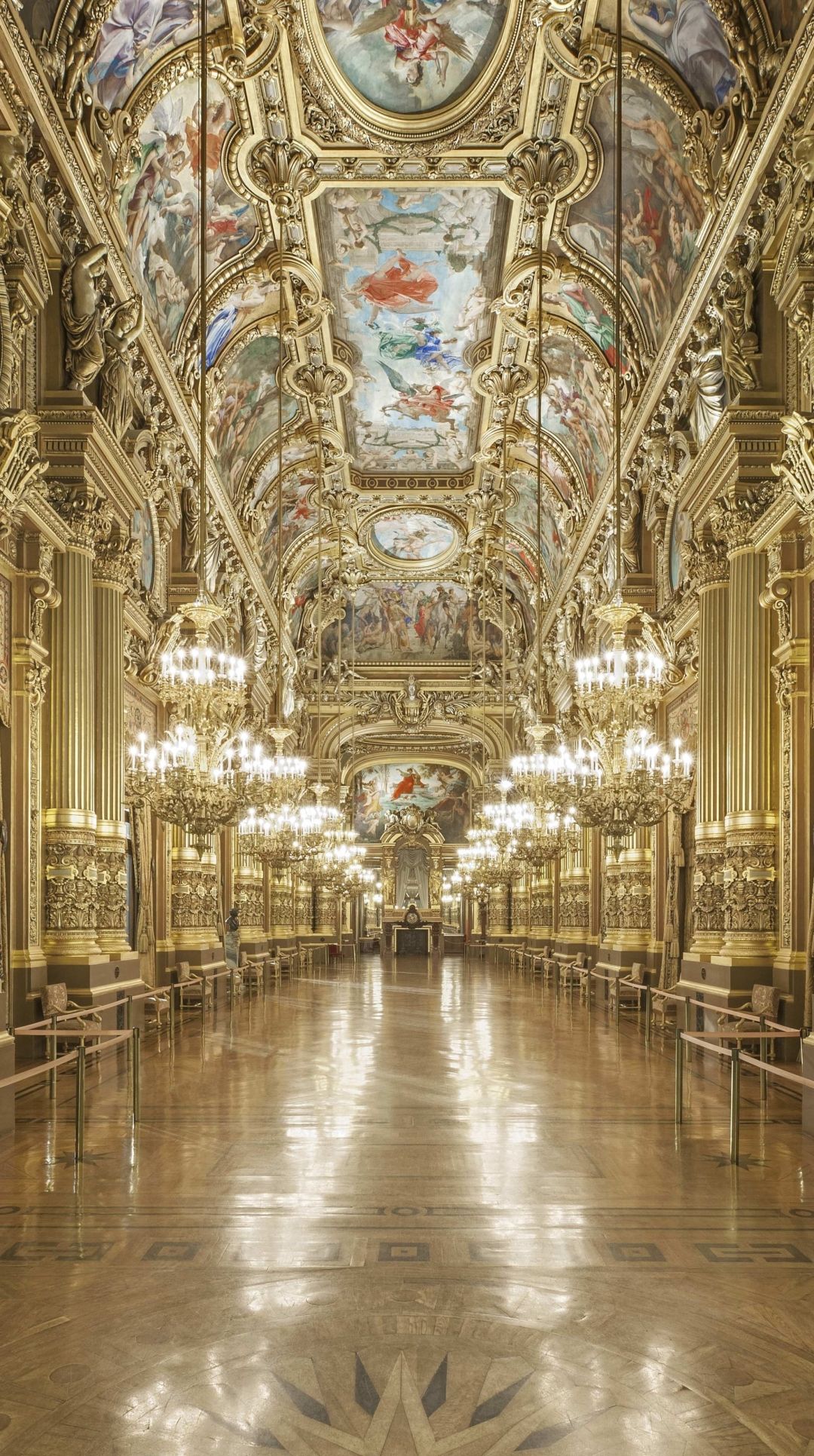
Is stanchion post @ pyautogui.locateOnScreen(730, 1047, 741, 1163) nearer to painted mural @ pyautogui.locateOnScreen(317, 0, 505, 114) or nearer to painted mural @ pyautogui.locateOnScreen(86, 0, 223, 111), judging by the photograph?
painted mural @ pyautogui.locateOnScreen(86, 0, 223, 111)

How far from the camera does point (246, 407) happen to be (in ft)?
71.9

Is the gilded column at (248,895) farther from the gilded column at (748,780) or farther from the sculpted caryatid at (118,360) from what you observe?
the gilded column at (748,780)

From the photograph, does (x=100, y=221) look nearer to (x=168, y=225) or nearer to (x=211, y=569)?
(x=168, y=225)

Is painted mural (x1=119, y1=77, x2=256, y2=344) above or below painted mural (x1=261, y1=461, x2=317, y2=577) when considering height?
above

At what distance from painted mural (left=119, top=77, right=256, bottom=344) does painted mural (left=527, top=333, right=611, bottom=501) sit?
6.31 meters

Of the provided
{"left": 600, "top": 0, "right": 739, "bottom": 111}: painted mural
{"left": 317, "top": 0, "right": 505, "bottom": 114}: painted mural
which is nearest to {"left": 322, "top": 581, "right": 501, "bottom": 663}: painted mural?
{"left": 317, "top": 0, "right": 505, "bottom": 114}: painted mural

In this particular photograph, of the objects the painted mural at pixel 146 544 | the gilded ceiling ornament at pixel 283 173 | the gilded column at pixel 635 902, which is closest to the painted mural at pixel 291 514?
the painted mural at pixel 146 544

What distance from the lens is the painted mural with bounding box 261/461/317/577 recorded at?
89.7 feet

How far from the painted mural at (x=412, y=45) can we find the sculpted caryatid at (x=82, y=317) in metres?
4.30

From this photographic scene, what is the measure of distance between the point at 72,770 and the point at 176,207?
783cm

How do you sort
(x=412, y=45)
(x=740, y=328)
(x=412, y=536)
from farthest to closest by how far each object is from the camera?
1. (x=412, y=536)
2. (x=412, y=45)
3. (x=740, y=328)

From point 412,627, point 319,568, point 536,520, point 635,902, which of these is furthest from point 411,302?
point 412,627

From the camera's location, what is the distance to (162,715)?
18859 mm

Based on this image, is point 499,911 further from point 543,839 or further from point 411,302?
point 411,302
